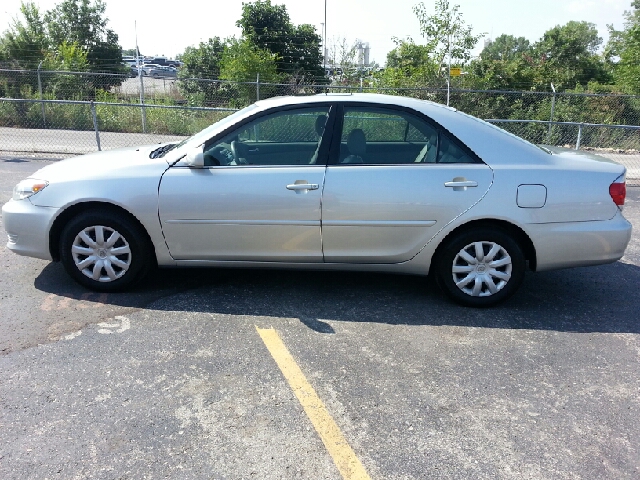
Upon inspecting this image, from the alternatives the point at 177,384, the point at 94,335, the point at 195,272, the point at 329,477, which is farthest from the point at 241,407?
the point at 195,272

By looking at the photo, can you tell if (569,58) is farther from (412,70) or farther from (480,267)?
(480,267)

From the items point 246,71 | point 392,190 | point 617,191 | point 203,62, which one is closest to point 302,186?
point 392,190

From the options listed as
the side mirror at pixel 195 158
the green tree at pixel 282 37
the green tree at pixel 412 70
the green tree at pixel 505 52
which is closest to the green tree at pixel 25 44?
the green tree at pixel 282 37

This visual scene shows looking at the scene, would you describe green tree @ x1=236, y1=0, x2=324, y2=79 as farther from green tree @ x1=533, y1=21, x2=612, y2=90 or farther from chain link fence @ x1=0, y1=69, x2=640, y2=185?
green tree @ x1=533, y1=21, x2=612, y2=90

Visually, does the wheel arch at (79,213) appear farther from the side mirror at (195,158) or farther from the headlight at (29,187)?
the side mirror at (195,158)

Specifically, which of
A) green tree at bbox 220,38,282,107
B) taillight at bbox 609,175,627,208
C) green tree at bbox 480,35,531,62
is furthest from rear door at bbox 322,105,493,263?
green tree at bbox 480,35,531,62

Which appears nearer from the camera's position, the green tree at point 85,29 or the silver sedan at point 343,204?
the silver sedan at point 343,204

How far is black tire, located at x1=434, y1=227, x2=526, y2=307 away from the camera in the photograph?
4.35 m

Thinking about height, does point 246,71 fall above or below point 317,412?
above

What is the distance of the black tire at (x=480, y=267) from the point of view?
4348 mm

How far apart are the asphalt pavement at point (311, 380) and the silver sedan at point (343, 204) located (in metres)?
0.36

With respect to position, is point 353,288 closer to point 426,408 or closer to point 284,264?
Answer: point 284,264

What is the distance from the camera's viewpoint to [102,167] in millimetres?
4547

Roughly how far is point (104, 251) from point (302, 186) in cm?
170
